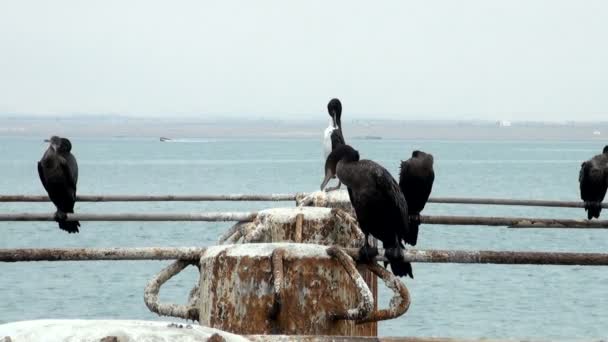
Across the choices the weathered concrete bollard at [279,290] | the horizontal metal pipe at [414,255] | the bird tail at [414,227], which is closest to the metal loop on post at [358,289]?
the weathered concrete bollard at [279,290]

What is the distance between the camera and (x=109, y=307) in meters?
20.0

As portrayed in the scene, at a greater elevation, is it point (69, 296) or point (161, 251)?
point (161, 251)

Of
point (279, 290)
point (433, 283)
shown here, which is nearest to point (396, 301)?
point (279, 290)

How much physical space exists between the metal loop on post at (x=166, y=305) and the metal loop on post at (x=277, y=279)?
0.36 m

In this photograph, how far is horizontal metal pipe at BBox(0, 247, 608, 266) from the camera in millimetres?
4160

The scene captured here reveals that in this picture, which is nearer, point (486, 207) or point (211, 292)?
point (211, 292)

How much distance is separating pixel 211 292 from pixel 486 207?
3731cm

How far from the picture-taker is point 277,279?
4.05 metres

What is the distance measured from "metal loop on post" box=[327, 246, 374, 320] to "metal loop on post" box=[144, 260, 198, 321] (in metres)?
0.52

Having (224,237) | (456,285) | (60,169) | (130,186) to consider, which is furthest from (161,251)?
(130,186)

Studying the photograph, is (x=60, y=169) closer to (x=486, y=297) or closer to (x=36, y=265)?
(x=486, y=297)

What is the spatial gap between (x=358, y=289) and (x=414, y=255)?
0.39 meters

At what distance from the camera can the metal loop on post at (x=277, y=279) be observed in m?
4.05

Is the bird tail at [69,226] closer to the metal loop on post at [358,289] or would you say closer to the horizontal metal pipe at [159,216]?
the horizontal metal pipe at [159,216]
